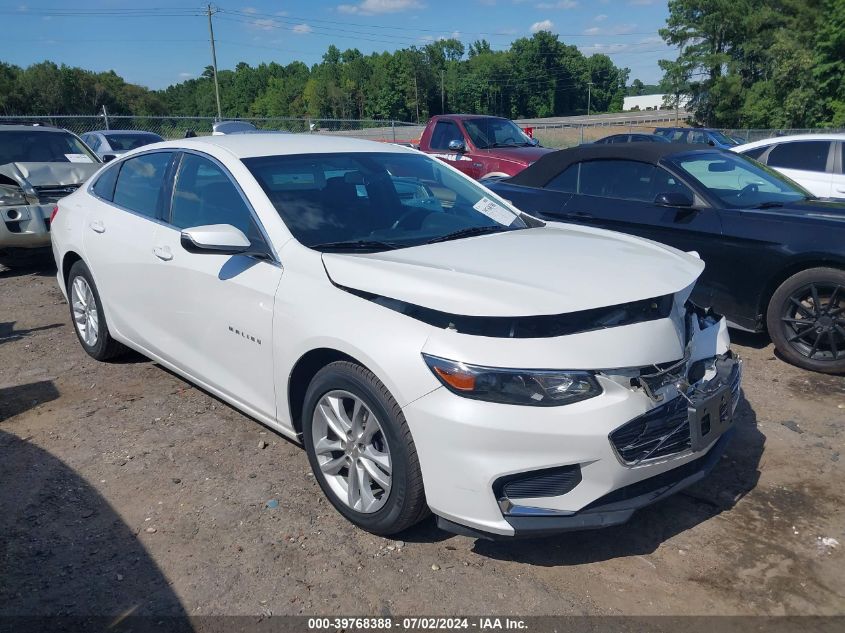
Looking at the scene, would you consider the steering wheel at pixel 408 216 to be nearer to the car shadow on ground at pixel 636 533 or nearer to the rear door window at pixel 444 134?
the car shadow on ground at pixel 636 533

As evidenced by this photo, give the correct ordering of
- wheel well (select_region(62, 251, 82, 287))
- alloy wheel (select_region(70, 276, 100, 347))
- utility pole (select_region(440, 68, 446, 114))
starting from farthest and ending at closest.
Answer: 1. utility pole (select_region(440, 68, 446, 114))
2. wheel well (select_region(62, 251, 82, 287))
3. alloy wheel (select_region(70, 276, 100, 347))

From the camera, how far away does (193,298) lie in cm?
377

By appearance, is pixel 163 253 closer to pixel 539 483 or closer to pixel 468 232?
pixel 468 232

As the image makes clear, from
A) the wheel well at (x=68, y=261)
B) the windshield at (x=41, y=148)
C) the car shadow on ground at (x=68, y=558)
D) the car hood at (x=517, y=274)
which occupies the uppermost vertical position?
the windshield at (x=41, y=148)

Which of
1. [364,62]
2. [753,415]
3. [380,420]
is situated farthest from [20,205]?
[364,62]

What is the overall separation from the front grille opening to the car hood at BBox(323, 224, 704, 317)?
0.61 metres

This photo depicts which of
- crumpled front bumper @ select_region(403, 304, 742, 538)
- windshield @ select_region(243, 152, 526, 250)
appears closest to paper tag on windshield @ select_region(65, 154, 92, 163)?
windshield @ select_region(243, 152, 526, 250)

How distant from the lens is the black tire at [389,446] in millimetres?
2682

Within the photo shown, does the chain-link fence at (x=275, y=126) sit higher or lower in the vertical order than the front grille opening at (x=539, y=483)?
higher

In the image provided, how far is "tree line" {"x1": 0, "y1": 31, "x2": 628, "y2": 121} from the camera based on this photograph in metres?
59.3

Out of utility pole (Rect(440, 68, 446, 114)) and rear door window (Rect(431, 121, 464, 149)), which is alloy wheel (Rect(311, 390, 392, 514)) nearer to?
rear door window (Rect(431, 121, 464, 149))

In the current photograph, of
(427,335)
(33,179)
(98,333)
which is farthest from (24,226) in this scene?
(427,335)

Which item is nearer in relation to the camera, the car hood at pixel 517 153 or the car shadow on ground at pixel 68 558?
the car shadow on ground at pixel 68 558

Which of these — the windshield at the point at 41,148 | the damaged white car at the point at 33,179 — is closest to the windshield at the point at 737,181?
the damaged white car at the point at 33,179
